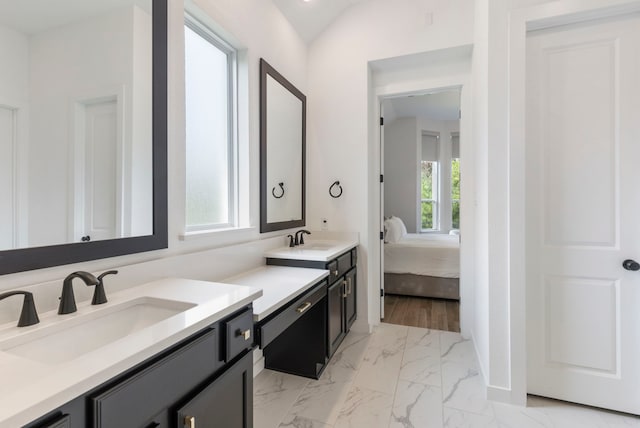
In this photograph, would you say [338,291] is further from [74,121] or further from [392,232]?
[392,232]

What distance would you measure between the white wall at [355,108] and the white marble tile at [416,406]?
3.07 ft

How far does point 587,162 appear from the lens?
71.2 inches

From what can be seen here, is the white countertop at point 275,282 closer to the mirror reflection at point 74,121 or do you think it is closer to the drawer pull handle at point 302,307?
the drawer pull handle at point 302,307

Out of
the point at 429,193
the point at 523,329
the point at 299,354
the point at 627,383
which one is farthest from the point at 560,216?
the point at 429,193

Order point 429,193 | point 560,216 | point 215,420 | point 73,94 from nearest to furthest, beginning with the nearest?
point 215,420 < point 73,94 < point 560,216 < point 429,193

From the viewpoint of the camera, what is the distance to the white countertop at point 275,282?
136 cm

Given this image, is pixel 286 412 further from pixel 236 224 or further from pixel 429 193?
pixel 429 193

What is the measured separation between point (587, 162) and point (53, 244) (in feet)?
8.79

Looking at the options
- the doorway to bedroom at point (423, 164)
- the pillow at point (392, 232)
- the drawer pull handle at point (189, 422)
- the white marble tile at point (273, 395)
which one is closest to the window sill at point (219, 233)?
the drawer pull handle at point (189, 422)

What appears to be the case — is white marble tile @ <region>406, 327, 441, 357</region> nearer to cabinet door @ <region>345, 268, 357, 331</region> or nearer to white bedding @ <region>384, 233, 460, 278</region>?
cabinet door @ <region>345, 268, 357, 331</region>

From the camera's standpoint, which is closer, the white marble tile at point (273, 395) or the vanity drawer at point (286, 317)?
the vanity drawer at point (286, 317)

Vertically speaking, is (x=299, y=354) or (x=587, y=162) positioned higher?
(x=587, y=162)

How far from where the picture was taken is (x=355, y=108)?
2934 mm

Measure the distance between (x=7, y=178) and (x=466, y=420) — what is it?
2.40m
